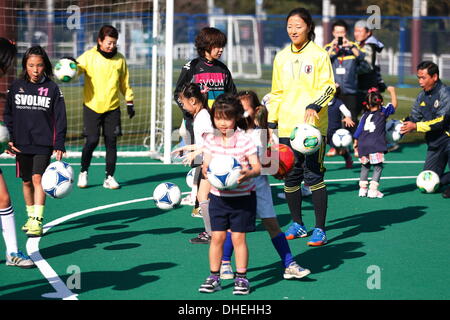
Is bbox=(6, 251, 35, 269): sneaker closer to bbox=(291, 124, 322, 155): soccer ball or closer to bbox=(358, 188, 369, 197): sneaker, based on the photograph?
bbox=(291, 124, 322, 155): soccer ball

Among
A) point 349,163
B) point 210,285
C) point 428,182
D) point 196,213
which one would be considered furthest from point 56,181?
point 349,163

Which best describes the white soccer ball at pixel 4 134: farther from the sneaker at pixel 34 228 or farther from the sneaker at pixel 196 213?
the sneaker at pixel 196 213

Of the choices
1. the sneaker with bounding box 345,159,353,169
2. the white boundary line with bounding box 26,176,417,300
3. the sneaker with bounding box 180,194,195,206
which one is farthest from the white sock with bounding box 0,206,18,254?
the sneaker with bounding box 345,159,353,169

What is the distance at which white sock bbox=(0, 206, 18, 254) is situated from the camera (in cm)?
748

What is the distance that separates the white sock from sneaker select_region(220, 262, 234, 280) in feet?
6.41

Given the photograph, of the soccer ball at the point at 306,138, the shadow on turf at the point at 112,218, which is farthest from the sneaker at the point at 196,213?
the soccer ball at the point at 306,138

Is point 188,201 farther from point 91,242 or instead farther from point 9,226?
point 9,226

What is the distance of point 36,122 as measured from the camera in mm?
Result: 8773

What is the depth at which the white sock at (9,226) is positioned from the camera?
7.48 m

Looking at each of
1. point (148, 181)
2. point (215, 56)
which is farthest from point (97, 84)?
point (215, 56)

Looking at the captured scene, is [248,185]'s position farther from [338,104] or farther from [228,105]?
[338,104]

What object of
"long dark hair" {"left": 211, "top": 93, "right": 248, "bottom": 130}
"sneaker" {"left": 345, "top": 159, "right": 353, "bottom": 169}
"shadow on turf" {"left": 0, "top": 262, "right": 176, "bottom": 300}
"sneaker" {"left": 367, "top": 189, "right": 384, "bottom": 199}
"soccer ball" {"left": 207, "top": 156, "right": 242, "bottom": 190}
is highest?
"long dark hair" {"left": 211, "top": 93, "right": 248, "bottom": 130}

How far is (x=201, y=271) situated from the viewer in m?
7.53

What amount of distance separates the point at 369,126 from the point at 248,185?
5322 millimetres
